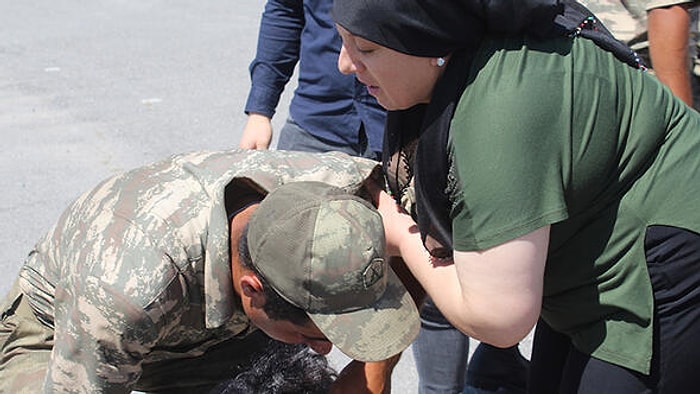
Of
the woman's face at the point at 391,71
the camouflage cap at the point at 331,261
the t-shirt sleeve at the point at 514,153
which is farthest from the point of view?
the camouflage cap at the point at 331,261

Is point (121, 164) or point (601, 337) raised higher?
point (601, 337)

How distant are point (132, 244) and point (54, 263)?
0.34 meters

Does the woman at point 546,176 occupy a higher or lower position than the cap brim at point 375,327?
higher

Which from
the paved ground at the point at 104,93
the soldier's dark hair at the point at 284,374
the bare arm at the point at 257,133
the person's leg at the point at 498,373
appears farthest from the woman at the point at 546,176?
the paved ground at the point at 104,93

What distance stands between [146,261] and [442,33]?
721mm

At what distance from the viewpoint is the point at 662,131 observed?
1.60m

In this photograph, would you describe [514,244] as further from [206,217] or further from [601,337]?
[206,217]

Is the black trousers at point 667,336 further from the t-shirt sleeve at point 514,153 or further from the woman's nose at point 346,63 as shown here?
the woman's nose at point 346,63

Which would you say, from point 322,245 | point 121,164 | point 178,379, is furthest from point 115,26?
point 322,245

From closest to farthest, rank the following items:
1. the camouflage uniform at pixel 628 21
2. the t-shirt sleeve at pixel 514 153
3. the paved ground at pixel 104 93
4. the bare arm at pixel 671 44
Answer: the t-shirt sleeve at pixel 514 153, the bare arm at pixel 671 44, the camouflage uniform at pixel 628 21, the paved ground at pixel 104 93

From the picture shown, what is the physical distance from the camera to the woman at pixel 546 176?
1.47 m

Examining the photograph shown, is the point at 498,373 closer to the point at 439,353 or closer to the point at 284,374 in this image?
the point at 439,353

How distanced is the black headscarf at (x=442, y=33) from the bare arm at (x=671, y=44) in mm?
1029

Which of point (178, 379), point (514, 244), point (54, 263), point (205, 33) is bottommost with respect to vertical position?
point (205, 33)
